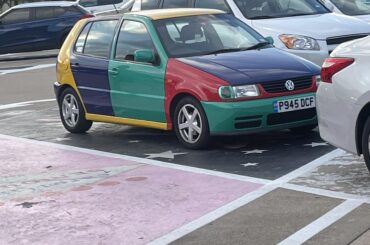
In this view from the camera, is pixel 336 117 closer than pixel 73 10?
Yes

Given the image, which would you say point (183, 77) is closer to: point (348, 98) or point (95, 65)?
point (95, 65)

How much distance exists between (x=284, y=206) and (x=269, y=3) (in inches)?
273

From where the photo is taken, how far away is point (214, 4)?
13.2 metres

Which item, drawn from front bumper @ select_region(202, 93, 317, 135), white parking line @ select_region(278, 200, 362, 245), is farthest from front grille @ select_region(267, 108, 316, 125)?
white parking line @ select_region(278, 200, 362, 245)

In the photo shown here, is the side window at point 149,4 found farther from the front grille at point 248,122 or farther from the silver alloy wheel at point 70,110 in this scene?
the front grille at point 248,122

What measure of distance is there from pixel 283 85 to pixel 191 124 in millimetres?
1058

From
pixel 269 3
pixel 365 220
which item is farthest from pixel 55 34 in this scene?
pixel 365 220

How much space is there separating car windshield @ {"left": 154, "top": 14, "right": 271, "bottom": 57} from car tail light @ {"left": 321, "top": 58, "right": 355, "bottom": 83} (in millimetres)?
2380

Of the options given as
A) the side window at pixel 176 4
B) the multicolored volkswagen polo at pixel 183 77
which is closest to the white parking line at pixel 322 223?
the multicolored volkswagen polo at pixel 183 77

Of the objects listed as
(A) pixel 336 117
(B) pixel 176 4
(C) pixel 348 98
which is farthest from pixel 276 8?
(C) pixel 348 98

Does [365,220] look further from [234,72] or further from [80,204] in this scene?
[234,72]

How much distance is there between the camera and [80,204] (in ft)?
22.4

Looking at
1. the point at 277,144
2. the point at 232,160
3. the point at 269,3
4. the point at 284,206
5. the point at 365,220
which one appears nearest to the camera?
the point at 365,220

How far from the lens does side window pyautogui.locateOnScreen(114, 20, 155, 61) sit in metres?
9.44
